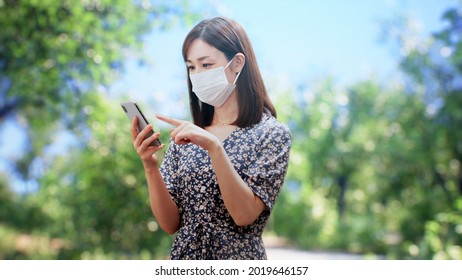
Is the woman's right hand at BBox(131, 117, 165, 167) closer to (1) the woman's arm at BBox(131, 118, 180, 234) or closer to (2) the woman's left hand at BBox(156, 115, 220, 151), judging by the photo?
(1) the woman's arm at BBox(131, 118, 180, 234)

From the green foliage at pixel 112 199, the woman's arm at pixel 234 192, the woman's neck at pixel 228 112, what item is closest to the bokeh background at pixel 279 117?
the green foliage at pixel 112 199

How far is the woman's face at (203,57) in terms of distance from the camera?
1436 millimetres

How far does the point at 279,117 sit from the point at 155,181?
472cm

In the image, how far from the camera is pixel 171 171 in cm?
147

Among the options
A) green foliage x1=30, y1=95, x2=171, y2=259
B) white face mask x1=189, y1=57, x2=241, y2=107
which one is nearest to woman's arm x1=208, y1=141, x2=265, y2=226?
white face mask x1=189, y1=57, x2=241, y2=107

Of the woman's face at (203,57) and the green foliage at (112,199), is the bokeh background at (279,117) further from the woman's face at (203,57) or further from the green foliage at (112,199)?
the woman's face at (203,57)

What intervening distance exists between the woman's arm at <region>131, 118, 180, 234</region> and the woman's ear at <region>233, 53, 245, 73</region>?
10.7 inches

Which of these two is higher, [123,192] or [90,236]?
[123,192]

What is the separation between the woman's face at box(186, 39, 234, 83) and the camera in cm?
144

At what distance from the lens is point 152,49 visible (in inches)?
212

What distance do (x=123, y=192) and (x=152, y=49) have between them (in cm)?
129

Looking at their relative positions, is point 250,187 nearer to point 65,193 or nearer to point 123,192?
point 123,192

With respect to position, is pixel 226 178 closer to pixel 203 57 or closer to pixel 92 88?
pixel 203 57
